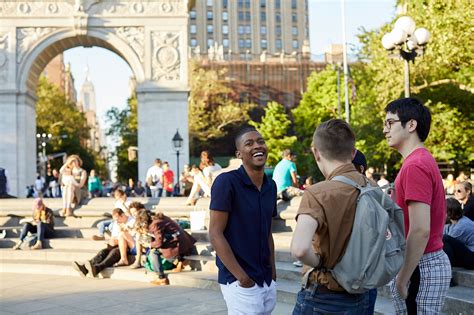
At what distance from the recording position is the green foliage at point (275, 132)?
2437 inches

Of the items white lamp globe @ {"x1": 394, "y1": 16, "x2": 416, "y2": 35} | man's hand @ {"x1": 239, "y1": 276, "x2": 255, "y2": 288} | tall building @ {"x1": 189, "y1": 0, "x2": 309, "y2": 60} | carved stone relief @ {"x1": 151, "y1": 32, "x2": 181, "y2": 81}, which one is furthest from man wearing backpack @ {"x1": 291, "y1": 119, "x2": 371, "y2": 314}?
tall building @ {"x1": 189, "y1": 0, "x2": 309, "y2": 60}

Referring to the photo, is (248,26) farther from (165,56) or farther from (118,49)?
(165,56)

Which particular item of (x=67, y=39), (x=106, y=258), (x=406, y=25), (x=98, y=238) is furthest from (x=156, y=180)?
(x=67, y=39)

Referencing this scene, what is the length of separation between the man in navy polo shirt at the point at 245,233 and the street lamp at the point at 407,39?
937 cm

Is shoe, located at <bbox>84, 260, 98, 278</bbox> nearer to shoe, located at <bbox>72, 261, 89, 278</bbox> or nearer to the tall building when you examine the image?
shoe, located at <bbox>72, 261, 89, 278</bbox>

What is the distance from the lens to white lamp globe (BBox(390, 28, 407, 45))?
43.5 feet

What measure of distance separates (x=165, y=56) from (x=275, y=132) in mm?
32386

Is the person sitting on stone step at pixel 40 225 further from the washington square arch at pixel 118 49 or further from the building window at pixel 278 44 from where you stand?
the building window at pixel 278 44

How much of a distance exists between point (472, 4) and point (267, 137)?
43.6 m

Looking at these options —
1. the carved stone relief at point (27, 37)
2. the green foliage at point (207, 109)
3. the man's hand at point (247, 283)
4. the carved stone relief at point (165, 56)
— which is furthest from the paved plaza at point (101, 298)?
the green foliage at point (207, 109)

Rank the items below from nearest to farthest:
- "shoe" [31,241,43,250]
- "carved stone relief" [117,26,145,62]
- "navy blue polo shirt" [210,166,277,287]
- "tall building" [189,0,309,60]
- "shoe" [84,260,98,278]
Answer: "navy blue polo shirt" [210,166,277,287]
"shoe" [84,260,98,278]
"shoe" [31,241,43,250]
"carved stone relief" [117,26,145,62]
"tall building" [189,0,309,60]

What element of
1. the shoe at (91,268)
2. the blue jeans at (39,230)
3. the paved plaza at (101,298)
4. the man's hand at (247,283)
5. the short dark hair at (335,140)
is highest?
the short dark hair at (335,140)

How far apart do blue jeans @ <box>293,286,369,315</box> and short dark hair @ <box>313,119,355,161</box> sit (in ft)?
2.36

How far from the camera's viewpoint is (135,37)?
32406 millimetres
